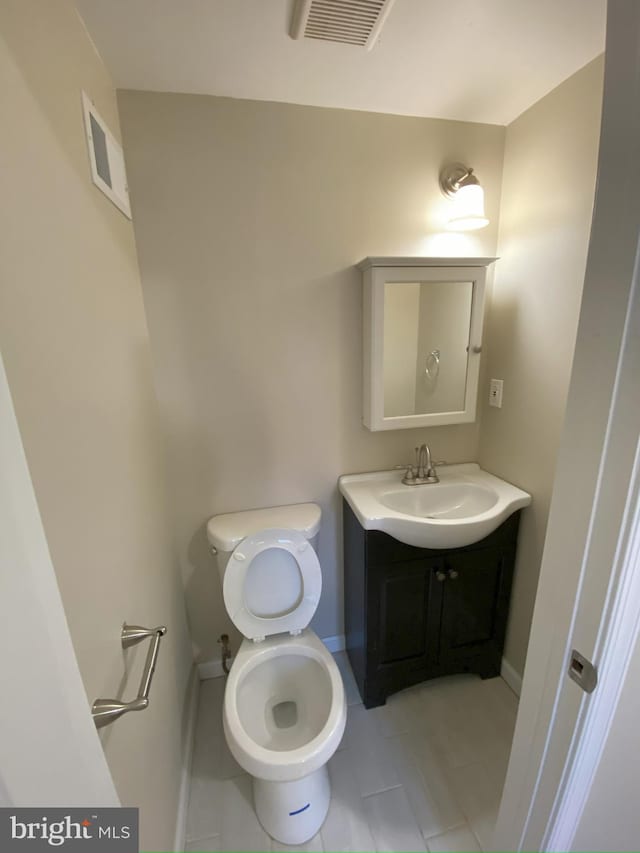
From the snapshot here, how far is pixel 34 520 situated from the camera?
0.37 metres

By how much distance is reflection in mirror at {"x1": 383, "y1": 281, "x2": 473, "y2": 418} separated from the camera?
138cm

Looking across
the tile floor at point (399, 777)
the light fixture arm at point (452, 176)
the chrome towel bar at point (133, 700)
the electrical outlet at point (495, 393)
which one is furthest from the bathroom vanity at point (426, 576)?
the light fixture arm at point (452, 176)

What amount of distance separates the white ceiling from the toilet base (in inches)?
81.8

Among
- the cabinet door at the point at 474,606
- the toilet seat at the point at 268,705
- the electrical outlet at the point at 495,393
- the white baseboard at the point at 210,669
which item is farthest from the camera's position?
the white baseboard at the point at 210,669

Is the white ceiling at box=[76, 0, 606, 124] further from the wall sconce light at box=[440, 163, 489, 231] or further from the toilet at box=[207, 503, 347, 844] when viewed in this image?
the toilet at box=[207, 503, 347, 844]

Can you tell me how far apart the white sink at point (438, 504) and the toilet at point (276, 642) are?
9.2 inches

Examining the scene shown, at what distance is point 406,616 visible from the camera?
55.5 inches

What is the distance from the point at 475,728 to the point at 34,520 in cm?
177

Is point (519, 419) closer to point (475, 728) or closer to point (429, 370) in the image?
point (429, 370)

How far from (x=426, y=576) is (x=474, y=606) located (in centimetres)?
29

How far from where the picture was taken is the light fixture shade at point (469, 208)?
4.22 ft

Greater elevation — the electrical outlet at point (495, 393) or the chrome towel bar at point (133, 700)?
the electrical outlet at point (495, 393)

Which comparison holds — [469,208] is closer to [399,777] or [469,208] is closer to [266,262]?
[266,262]

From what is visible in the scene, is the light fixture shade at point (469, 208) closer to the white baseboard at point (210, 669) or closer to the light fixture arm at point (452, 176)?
the light fixture arm at point (452, 176)
